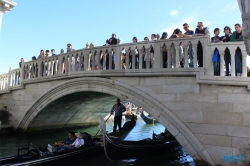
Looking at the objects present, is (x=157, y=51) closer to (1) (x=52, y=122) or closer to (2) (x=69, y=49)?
(2) (x=69, y=49)

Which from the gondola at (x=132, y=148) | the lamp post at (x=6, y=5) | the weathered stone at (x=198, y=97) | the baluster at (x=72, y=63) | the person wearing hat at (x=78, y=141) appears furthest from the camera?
the lamp post at (x=6, y=5)

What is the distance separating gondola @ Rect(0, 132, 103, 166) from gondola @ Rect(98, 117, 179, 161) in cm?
67

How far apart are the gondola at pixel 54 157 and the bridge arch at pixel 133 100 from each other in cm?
137

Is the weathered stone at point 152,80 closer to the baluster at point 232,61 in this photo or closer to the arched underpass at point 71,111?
the baluster at point 232,61

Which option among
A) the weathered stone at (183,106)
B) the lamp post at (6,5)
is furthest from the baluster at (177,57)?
the lamp post at (6,5)

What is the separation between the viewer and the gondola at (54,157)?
4.27 m

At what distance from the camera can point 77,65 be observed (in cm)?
656

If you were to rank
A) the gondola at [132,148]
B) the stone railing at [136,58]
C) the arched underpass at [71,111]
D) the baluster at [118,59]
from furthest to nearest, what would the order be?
→ the arched underpass at [71,111] < the baluster at [118,59] < the gondola at [132,148] < the stone railing at [136,58]

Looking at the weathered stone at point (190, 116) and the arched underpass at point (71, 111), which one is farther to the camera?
the arched underpass at point (71, 111)

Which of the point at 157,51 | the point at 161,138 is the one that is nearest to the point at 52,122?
the point at 161,138

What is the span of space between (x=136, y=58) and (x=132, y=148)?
200 centimetres

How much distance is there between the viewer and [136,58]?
18.1ft

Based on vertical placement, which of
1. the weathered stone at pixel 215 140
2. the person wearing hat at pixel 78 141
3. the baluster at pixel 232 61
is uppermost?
the baluster at pixel 232 61

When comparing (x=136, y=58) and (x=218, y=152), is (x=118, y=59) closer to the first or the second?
(x=136, y=58)
